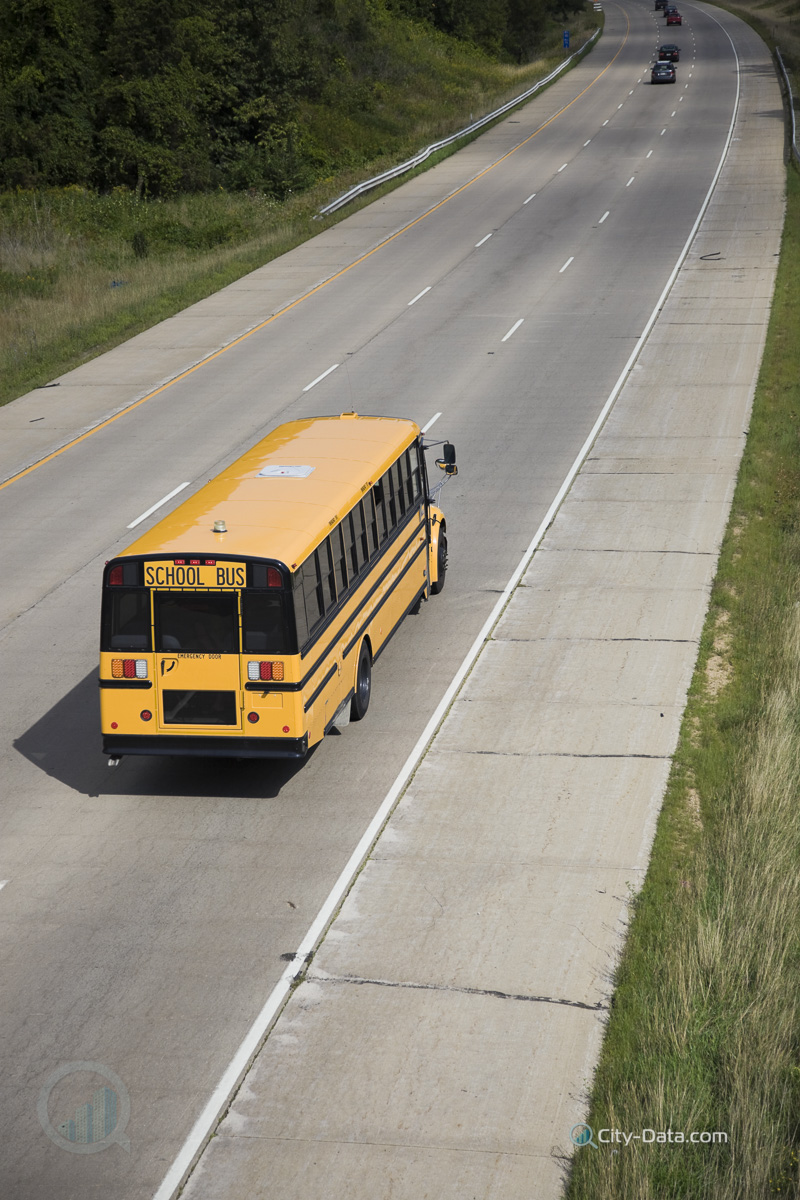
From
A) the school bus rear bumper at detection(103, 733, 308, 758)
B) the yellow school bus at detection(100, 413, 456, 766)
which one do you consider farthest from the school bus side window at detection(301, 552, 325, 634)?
the school bus rear bumper at detection(103, 733, 308, 758)

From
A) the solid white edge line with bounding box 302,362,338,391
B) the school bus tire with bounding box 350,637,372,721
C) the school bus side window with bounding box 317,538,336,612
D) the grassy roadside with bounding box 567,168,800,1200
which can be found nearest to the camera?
the grassy roadside with bounding box 567,168,800,1200

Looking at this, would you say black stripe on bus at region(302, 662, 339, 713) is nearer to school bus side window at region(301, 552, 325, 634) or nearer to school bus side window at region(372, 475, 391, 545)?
school bus side window at region(301, 552, 325, 634)

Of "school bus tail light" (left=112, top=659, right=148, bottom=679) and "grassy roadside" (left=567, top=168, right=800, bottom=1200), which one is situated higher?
"school bus tail light" (left=112, top=659, right=148, bottom=679)

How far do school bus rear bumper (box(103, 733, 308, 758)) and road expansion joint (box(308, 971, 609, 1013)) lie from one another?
8.59 feet

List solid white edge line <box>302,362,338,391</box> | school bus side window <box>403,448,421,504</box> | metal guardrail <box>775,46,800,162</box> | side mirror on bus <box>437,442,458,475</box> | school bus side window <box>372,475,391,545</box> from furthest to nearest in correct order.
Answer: metal guardrail <box>775,46,800,162</box> → solid white edge line <box>302,362,338,391</box> → side mirror on bus <box>437,442,458,475</box> → school bus side window <box>403,448,421,504</box> → school bus side window <box>372,475,391,545</box>

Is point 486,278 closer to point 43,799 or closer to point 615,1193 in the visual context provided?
point 43,799

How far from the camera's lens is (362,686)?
43.8 feet

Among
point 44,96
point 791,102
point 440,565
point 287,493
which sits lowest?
point 440,565

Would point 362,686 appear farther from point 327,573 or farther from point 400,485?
point 400,485

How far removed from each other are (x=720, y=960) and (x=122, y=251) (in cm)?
3760

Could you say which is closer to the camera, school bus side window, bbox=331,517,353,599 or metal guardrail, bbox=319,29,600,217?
school bus side window, bbox=331,517,353,599

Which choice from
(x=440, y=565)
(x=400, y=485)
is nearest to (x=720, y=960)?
(x=400, y=485)

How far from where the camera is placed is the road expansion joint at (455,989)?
28.5 ft

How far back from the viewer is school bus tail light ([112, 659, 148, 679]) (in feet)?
37.5
